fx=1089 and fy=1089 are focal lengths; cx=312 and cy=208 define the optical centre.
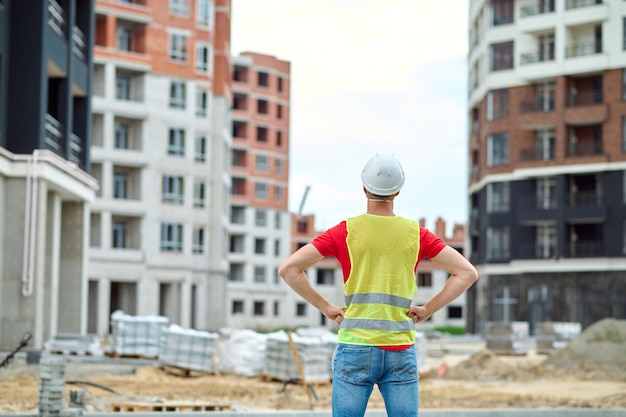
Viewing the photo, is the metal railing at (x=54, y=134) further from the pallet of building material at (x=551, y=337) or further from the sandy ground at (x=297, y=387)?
the pallet of building material at (x=551, y=337)

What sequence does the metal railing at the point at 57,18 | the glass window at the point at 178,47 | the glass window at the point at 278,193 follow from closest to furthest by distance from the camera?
the metal railing at the point at 57,18
the glass window at the point at 178,47
the glass window at the point at 278,193

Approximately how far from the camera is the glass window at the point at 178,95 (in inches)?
2298

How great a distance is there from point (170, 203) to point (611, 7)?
82.8ft

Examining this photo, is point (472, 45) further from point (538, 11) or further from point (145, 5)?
point (145, 5)

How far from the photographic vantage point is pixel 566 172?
2255 inches

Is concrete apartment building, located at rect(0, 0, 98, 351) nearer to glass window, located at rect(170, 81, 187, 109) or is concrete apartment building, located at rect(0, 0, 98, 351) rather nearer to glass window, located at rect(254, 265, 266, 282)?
glass window, located at rect(170, 81, 187, 109)

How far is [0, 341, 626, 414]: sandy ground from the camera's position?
16141 mm

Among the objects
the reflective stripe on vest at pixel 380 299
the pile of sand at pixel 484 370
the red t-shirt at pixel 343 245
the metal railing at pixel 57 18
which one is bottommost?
the pile of sand at pixel 484 370

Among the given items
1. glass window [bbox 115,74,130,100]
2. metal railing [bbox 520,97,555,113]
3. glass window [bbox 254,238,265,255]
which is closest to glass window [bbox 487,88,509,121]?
metal railing [bbox 520,97,555,113]

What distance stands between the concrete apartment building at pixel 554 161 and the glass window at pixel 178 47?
55.9ft

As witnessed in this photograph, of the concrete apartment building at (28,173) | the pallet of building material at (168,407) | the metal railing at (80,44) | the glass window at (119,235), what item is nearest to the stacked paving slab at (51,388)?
the pallet of building material at (168,407)

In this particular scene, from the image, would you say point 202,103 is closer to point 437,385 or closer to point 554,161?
point 554,161

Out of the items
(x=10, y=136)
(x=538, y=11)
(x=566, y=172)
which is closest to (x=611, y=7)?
(x=538, y=11)

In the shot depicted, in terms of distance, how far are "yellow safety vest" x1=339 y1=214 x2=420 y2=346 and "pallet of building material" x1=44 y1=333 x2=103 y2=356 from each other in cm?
2137
